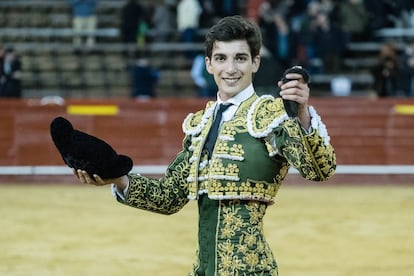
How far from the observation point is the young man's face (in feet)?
12.0

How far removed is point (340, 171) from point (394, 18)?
3.29 metres

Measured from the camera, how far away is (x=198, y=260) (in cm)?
375

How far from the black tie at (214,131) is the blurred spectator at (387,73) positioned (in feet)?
32.8

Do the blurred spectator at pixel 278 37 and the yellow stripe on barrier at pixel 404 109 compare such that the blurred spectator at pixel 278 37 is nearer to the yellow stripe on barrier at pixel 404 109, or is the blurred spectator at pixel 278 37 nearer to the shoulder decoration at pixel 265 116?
the yellow stripe on barrier at pixel 404 109

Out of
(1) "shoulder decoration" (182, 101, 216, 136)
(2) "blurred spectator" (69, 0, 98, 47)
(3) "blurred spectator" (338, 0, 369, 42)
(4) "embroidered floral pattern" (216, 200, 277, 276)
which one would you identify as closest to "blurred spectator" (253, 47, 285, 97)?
(3) "blurred spectator" (338, 0, 369, 42)

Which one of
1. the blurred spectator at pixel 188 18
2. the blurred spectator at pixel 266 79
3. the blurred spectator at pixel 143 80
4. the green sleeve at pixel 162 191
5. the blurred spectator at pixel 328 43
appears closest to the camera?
the green sleeve at pixel 162 191

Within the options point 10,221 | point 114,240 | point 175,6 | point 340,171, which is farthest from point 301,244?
point 175,6

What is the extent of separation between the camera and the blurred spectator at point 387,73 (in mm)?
13570

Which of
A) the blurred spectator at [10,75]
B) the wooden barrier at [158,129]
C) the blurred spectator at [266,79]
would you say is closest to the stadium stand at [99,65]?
the blurred spectator at [10,75]

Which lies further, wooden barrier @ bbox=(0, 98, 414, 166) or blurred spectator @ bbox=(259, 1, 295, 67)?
blurred spectator @ bbox=(259, 1, 295, 67)

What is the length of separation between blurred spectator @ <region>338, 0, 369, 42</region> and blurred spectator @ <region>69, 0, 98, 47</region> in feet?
11.4

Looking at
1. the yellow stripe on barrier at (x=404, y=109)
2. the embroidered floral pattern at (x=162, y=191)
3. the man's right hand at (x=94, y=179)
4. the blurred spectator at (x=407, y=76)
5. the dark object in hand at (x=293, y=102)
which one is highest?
the dark object in hand at (x=293, y=102)

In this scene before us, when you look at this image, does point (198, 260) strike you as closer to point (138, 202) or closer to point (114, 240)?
point (138, 202)

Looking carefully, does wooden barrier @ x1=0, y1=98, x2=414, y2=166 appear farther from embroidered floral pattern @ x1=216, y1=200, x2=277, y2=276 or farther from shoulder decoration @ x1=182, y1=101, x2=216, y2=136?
embroidered floral pattern @ x1=216, y1=200, x2=277, y2=276
